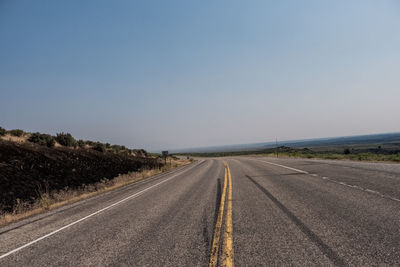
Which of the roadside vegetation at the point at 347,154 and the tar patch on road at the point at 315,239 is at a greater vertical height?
the tar patch on road at the point at 315,239

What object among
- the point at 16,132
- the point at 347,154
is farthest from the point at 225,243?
the point at 347,154

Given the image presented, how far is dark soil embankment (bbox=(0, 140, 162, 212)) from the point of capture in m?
11.2

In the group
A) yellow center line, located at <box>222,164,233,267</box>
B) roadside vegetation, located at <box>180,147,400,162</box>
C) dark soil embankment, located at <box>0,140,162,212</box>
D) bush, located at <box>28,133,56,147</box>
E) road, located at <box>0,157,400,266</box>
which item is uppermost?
bush, located at <box>28,133,56,147</box>

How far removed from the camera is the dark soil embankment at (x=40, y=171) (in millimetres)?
11215

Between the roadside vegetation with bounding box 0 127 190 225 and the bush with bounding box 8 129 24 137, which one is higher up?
the bush with bounding box 8 129 24 137

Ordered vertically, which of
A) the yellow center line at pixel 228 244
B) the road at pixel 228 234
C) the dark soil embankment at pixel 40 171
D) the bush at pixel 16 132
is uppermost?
the bush at pixel 16 132

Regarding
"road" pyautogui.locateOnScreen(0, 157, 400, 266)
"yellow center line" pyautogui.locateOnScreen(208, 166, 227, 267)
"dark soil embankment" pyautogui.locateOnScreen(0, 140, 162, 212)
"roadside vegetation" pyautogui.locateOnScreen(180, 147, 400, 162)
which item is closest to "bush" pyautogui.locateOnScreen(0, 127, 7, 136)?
"dark soil embankment" pyautogui.locateOnScreen(0, 140, 162, 212)

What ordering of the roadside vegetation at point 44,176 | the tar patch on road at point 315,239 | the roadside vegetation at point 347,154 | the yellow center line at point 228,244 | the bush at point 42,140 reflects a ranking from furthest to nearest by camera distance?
the bush at point 42,140
the roadside vegetation at point 347,154
the roadside vegetation at point 44,176
the yellow center line at point 228,244
the tar patch on road at point 315,239

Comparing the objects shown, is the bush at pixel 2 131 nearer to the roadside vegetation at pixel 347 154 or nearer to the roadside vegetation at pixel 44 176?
the roadside vegetation at pixel 44 176

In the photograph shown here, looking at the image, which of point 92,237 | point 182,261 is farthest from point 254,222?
point 92,237

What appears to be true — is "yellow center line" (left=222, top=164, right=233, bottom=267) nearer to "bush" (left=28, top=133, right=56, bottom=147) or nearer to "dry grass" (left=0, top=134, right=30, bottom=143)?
"dry grass" (left=0, top=134, right=30, bottom=143)

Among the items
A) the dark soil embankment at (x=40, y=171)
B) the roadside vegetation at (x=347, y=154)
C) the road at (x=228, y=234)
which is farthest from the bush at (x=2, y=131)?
the roadside vegetation at (x=347, y=154)

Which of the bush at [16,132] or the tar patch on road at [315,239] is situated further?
the bush at [16,132]

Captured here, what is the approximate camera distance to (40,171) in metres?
14.6
